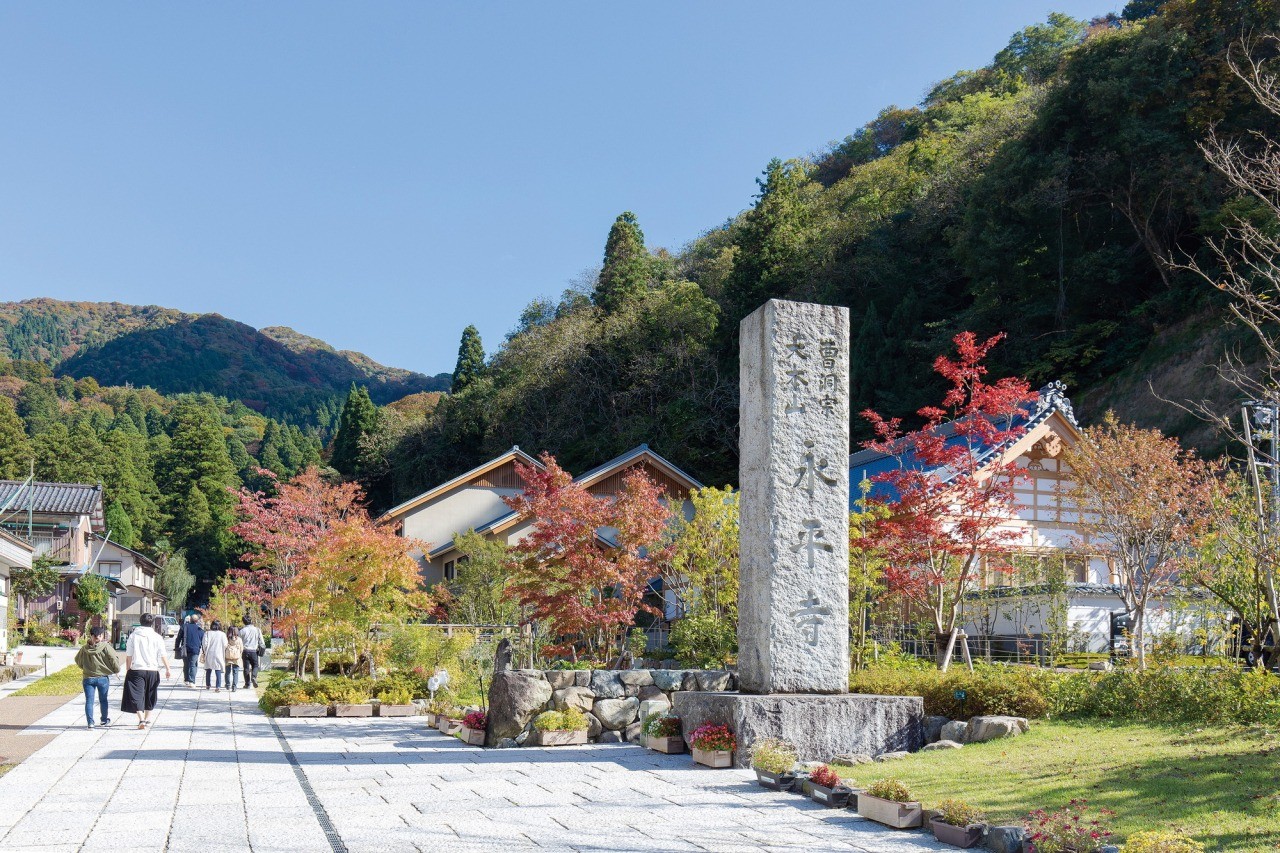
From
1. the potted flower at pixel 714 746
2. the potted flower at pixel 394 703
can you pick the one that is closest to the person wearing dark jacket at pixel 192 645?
the potted flower at pixel 394 703

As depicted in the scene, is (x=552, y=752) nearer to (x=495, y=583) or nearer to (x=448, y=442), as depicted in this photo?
(x=495, y=583)

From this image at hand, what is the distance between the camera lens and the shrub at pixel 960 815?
6.70 m

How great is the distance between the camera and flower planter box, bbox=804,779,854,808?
26.0ft

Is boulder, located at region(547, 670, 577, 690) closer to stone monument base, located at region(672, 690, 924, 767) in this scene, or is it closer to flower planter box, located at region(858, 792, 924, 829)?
stone monument base, located at region(672, 690, 924, 767)

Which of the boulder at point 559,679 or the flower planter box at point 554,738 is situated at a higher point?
the boulder at point 559,679

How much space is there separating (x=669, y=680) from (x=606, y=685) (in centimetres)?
78

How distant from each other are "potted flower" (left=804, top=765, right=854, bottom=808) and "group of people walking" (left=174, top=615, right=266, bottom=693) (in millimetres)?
16124

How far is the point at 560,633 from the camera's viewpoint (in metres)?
15.3

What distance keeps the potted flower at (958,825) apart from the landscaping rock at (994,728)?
9.99 feet

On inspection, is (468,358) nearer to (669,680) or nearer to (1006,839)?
(669,680)

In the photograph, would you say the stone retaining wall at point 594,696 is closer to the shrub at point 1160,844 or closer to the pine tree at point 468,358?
the shrub at point 1160,844

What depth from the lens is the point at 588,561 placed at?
14.9m

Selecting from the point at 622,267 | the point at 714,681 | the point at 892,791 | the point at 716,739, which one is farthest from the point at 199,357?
the point at 892,791

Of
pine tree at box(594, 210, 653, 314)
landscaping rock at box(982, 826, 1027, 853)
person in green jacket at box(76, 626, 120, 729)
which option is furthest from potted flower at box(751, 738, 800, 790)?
pine tree at box(594, 210, 653, 314)
